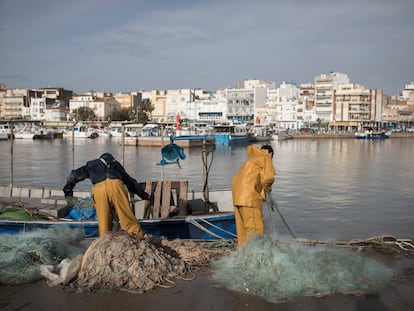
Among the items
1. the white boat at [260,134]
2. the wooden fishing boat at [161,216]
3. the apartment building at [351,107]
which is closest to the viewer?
the wooden fishing boat at [161,216]

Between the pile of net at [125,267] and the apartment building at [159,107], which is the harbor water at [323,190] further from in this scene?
the apartment building at [159,107]

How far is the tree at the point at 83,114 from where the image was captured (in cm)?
10631

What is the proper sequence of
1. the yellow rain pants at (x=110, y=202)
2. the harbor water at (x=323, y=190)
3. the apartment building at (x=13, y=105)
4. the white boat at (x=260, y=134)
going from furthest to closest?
1. the apartment building at (x=13, y=105)
2. the white boat at (x=260, y=134)
3. the harbor water at (x=323, y=190)
4. the yellow rain pants at (x=110, y=202)

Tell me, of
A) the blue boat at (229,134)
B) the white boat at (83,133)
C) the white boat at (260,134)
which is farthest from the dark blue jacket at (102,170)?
the white boat at (83,133)

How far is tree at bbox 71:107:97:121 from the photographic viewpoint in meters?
106

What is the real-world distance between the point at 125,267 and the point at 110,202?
1.13 m

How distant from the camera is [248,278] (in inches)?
203

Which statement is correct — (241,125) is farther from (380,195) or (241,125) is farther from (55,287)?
(55,287)

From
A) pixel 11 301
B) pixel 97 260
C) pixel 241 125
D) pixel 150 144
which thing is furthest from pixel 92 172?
pixel 241 125

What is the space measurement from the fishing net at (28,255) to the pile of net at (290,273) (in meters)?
2.13

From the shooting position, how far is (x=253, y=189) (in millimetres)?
5699

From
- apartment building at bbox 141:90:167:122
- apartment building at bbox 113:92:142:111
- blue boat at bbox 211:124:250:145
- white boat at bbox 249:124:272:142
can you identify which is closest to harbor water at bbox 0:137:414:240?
blue boat at bbox 211:124:250:145

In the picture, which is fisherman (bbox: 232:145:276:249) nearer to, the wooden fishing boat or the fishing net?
the wooden fishing boat

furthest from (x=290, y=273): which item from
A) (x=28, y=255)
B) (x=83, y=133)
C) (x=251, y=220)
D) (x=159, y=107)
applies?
(x=159, y=107)
